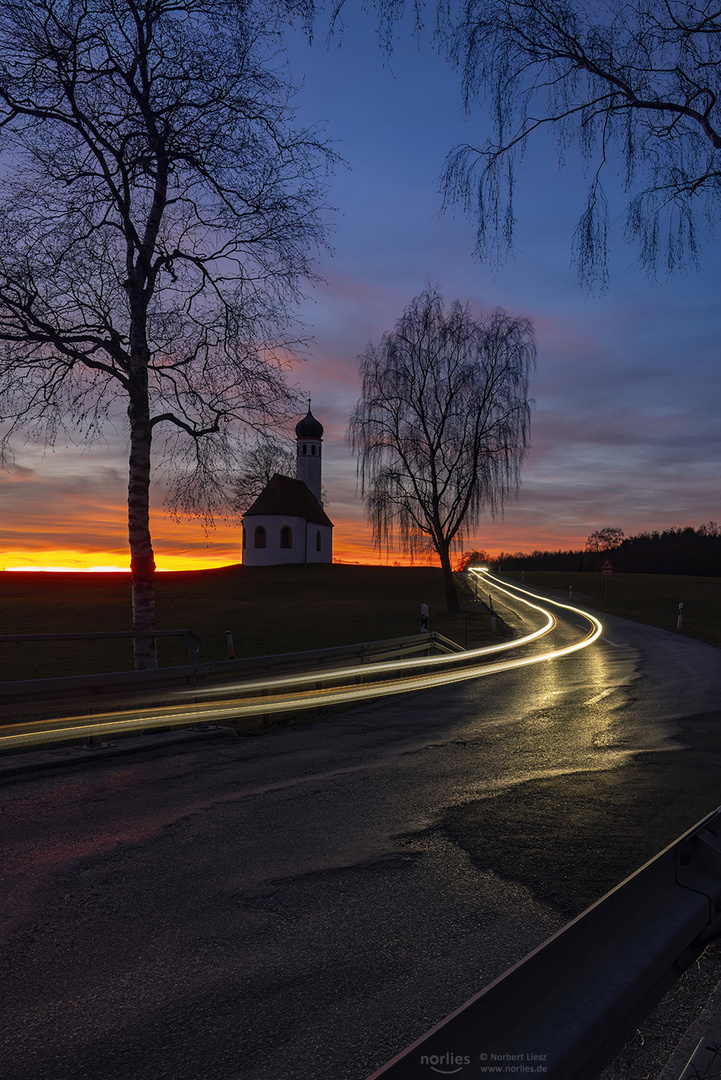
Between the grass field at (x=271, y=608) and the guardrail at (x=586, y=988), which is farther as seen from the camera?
the grass field at (x=271, y=608)

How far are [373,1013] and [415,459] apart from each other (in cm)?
3164

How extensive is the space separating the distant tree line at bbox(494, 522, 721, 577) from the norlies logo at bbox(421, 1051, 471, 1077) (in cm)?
11854

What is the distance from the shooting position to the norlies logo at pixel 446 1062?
4.85 feet

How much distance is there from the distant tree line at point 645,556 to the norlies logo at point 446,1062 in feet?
389

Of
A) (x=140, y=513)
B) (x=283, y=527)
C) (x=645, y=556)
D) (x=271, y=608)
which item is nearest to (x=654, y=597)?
(x=271, y=608)

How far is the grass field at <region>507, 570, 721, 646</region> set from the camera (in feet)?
118

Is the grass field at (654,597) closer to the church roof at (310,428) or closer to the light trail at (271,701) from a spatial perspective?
the light trail at (271,701)

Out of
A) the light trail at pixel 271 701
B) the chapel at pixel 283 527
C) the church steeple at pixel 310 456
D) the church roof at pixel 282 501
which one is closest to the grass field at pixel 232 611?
the chapel at pixel 283 527

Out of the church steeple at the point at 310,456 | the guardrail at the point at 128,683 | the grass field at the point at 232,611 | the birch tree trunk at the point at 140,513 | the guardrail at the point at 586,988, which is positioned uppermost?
the church steeple at the point at 310,456

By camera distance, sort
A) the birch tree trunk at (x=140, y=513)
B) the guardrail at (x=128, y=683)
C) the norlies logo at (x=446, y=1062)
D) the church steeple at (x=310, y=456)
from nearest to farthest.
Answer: the norlies logo at (x=446, y=1062), the guardrail at (x=128, y=683), the birch tree trunk at (x=140, y=513), the church steeple at (x=310, y=456)

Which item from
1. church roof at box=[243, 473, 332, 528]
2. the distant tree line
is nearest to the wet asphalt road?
church roof at box=[243, 473, 332, 528]

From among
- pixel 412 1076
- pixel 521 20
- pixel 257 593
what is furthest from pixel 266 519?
pixel 412 1076

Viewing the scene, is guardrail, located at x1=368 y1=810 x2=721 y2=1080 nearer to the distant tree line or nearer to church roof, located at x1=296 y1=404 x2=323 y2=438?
church roof, located at x1=296 y1=404 x2=323 y2=438

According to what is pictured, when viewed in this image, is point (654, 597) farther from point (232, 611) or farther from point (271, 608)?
point (232, 611)
